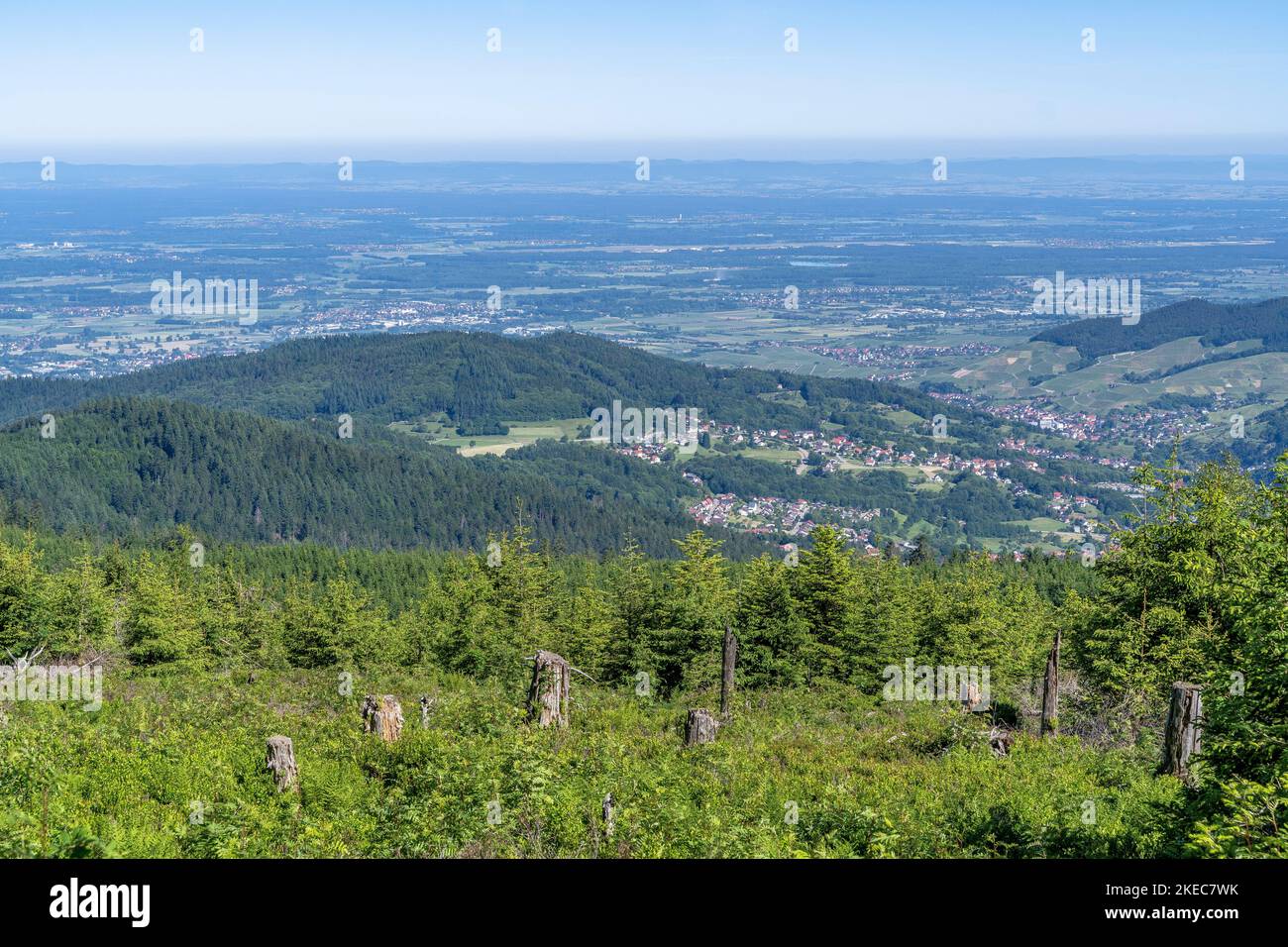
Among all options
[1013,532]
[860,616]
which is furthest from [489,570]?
[1013,532]

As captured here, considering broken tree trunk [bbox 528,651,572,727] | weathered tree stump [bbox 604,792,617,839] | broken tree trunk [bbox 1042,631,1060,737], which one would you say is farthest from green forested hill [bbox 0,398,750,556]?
weathered tree stump [bbox 604,792,617,839]

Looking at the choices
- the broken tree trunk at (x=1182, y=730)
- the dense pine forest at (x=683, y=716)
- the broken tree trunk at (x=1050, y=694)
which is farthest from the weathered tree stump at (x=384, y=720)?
the broken tree trunk at (x=1182, y=730)

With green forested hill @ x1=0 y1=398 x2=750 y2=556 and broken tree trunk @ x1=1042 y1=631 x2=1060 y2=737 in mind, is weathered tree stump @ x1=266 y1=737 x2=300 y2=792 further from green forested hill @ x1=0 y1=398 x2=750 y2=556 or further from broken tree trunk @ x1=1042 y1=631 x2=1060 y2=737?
green forested hill @ x1=0 y1=398 x2=750 y2=556

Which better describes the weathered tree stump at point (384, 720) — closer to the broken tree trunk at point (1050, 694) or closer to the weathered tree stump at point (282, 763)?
the weathered tree stump at point (282, 763)

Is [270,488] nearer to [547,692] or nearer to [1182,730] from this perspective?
[547,692]
